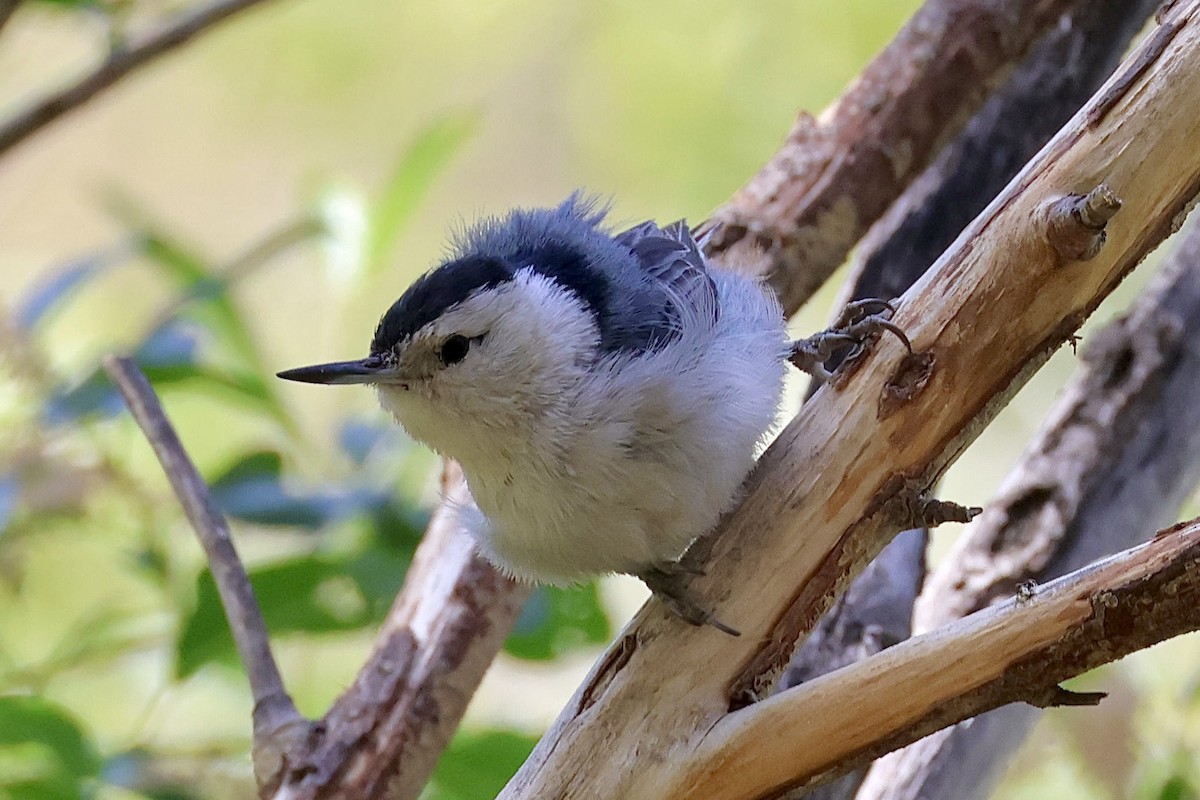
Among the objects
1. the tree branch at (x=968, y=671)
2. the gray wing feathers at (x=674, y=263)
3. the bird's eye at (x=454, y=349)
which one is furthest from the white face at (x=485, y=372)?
the tree branch at (x=968, y=671)

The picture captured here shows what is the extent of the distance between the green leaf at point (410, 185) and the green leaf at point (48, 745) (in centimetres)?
63

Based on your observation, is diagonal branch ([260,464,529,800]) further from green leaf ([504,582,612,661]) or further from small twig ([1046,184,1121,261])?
small twig ([1046,184,1121,261])

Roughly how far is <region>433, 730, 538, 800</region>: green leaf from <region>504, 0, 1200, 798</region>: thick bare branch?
0.30 metres

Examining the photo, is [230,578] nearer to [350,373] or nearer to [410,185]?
[350,373]

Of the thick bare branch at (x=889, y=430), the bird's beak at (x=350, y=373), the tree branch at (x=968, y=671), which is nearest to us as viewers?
the tree branch at (x=968, y=671)

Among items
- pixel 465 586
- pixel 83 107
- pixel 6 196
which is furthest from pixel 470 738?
pixel 6 196

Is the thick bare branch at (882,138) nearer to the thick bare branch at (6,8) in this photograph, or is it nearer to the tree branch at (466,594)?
the tree branch at (466,594)

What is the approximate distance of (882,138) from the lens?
3.72ft

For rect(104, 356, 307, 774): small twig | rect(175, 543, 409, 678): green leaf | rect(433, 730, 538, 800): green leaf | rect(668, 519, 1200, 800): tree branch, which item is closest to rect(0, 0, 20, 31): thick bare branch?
rect(104, 356, 307, 774): small twig

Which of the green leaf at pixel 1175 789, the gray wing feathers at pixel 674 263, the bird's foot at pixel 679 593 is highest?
the gray wing feathers at pixel 674 263

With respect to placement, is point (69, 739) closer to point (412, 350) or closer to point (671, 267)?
point (412, 350)

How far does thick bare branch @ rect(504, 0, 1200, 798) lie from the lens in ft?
2.17

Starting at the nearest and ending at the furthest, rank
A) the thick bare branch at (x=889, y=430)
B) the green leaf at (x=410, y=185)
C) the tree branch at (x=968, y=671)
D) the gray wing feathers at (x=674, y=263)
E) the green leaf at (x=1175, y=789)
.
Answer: the tree branch at (x=968, y=671) → the thick bare branch at (x=889, y=430) → the gray wing feathers at (x=674, y=263) → the green leaf at (x=1175, y=789) → the green leaf at (x=410, y=185)

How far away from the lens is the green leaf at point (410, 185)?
1.38 metres
